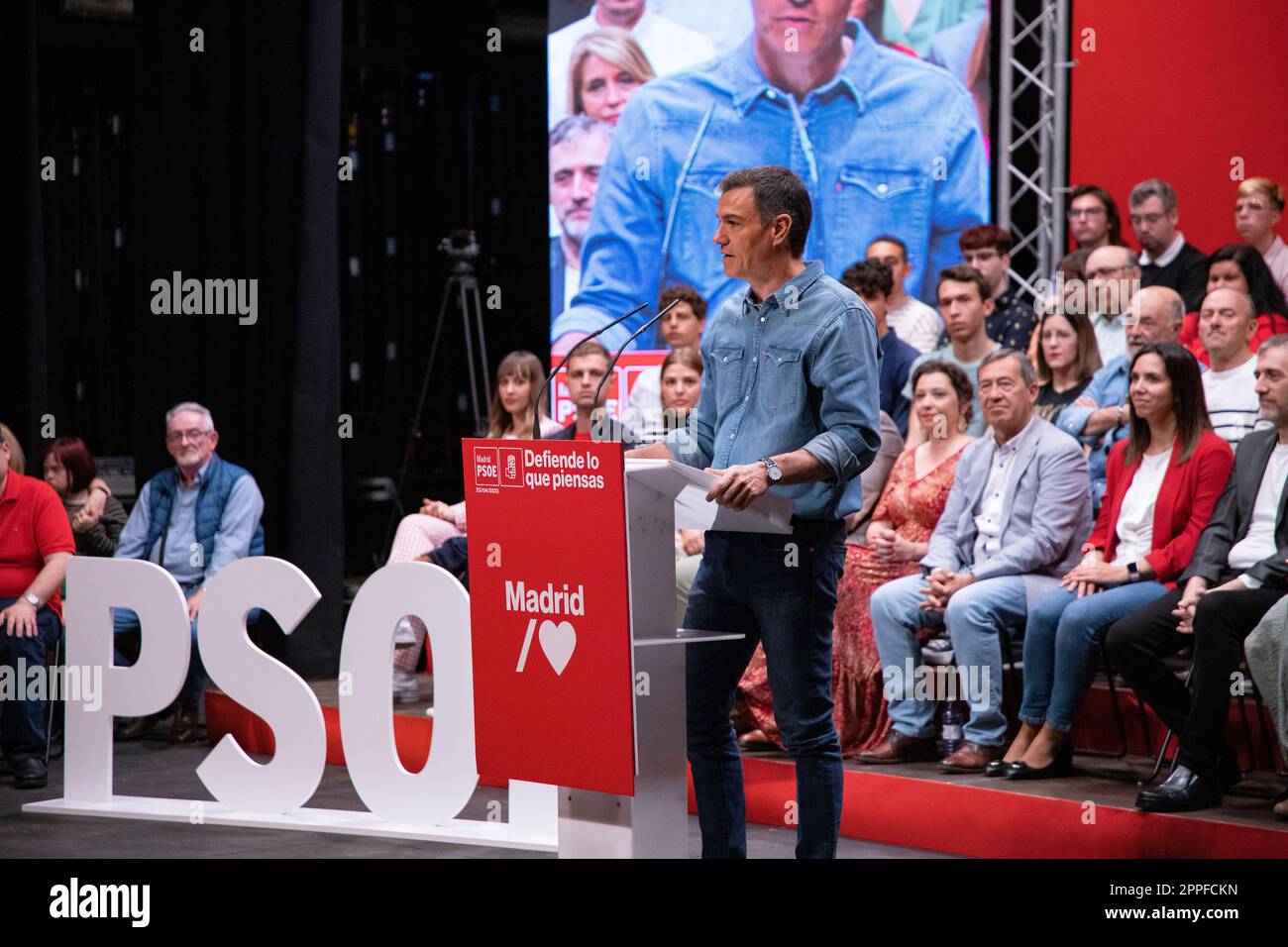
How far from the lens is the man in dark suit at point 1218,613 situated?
3734 millimetres

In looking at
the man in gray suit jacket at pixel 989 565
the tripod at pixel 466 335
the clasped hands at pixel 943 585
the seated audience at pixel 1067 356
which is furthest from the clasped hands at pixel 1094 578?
the tripod at pixel 466 335

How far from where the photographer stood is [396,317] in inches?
361

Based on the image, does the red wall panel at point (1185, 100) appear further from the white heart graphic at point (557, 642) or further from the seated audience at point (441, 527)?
the white heart graphic at point (557, 642)

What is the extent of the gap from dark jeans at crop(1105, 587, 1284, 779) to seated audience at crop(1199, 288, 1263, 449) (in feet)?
3.45

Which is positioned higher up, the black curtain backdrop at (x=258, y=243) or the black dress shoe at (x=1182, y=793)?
the black curtain backdrop at (x=258, y=243)

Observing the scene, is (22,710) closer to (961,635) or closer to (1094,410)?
(961,635)

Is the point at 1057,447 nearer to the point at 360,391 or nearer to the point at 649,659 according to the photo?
the point at 649,659

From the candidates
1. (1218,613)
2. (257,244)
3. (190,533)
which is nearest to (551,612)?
(1218,613)

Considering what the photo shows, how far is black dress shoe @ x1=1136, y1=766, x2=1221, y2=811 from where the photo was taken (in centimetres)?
365

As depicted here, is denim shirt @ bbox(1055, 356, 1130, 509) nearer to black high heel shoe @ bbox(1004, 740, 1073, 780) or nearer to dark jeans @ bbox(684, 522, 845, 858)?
black high heel shoe @ bbox(1004, 740, 1073, 780)

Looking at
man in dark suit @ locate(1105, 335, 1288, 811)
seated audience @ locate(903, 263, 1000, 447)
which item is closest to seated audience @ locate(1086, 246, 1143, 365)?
seated audience @ locate(903, 263, 1000, 447)

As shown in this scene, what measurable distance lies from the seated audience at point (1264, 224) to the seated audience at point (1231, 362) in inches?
35.6

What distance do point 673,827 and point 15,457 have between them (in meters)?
3.42

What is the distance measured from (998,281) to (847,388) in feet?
11.0
